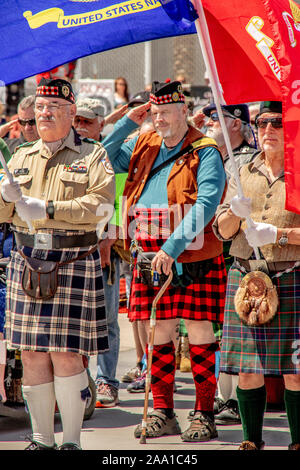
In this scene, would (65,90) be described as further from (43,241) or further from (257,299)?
(257,299)

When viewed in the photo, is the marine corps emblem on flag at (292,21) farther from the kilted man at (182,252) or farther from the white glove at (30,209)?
the white glove at (30,209)

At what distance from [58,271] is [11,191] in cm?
54

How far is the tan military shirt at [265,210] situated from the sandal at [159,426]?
1.37 metres

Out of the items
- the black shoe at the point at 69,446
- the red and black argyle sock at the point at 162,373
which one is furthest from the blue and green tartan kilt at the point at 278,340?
the black shoe at the point at 69,446

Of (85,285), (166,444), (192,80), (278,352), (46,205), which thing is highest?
(192,80)

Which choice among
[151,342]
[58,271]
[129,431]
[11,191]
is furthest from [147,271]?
[11,191]

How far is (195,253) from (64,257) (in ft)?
3.19

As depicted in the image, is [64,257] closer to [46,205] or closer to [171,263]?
[46,205]

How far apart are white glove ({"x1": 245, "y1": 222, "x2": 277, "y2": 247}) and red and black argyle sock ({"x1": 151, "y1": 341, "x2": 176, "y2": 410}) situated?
4.47ft

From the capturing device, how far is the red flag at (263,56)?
445 centimetres

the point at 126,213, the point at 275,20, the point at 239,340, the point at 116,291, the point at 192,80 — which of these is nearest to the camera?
the point at 275,20

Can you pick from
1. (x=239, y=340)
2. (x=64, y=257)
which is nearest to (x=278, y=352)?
(x=239, y=340)

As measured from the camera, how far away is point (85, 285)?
4953mm

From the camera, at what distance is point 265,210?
479cm
